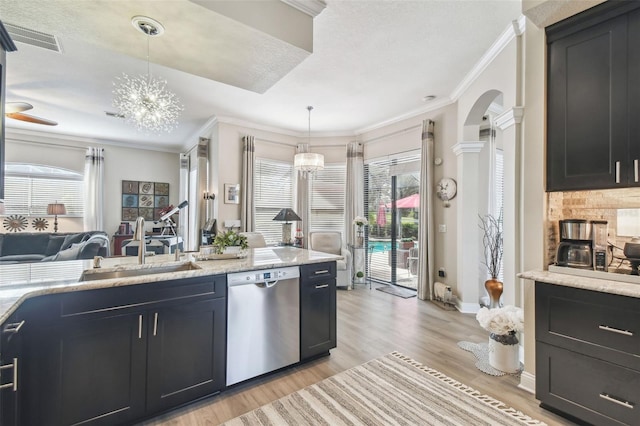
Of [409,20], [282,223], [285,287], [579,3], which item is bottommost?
[285,287]

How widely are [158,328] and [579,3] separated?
365 cm

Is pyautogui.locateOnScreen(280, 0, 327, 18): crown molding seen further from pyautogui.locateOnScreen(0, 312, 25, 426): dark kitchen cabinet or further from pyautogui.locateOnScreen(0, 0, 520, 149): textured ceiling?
pyautogui.locateOnScreen(0, 312, 25, 426): dark kitchen cabinet

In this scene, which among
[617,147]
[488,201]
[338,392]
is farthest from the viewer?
[488,201]

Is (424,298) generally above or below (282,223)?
below

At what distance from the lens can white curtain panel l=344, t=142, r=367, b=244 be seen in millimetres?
5852

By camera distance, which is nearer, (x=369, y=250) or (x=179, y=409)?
(x=179, y=409)

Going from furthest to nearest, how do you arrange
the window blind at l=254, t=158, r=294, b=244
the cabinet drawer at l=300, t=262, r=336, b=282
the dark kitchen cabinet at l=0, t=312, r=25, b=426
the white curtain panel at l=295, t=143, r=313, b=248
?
the white curtain panel at l=295, t=143, r=313, b=248, the window blind at l=254, t=158, r=294, b=244, the cabinet drawer at l=300, t=262, r=336, b=282, the dark kitchen cabinet at l=0, t=312, r=25, b=426

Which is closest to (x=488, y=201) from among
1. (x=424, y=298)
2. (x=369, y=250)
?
(x=424, y=298)

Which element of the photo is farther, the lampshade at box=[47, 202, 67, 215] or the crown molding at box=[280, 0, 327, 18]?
the lampshade at box=[47, 202, 67, 215]

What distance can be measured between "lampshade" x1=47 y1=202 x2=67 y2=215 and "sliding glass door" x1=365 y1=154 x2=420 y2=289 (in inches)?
265

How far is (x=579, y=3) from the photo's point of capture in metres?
1.95

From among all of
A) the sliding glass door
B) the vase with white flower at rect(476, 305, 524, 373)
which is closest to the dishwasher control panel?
the vase with white flower at rect(476, 305, 524, 373)

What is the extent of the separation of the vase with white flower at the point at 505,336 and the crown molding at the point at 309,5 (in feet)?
10.2

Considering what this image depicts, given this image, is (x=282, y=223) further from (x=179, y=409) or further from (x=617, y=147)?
(x=617, y=147)
